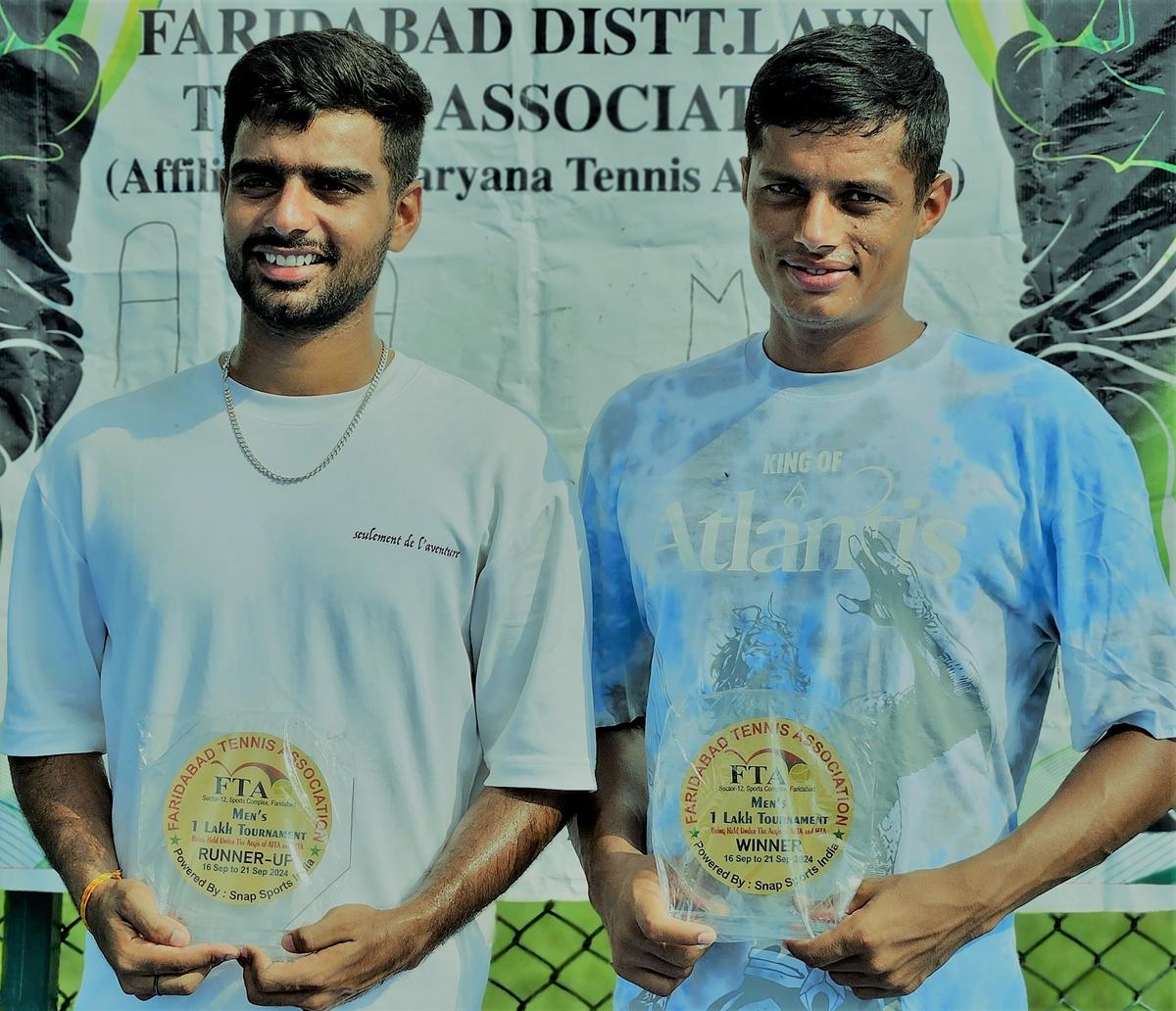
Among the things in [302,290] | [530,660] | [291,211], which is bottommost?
[530,660]

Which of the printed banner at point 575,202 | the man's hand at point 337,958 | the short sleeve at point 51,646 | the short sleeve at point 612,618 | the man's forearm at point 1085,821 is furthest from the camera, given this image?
the printed banner at point 575,202

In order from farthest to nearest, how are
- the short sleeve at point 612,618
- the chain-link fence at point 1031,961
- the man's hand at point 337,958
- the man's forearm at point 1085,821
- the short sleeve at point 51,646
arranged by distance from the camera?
1. the chain-link fence at point 1031,961
2. the short sleeve at point 612,618
3. the short sleeve at point 51,646
4. the man's forearm at point 1085,821
5. the man's hand at point 337,958

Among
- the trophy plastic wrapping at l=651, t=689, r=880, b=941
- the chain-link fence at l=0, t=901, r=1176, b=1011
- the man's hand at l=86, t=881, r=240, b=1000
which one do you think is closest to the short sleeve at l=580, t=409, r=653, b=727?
the trophy plastic wrapping at l=651, t=689, r=880, b=941

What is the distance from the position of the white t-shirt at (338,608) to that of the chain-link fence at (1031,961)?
885mm

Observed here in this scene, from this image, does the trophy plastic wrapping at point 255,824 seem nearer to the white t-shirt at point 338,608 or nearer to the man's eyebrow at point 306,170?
the white t-shirt at point 338,608

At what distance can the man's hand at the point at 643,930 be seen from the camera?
1954mm

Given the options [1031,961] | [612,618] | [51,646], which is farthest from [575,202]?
[1031,961]

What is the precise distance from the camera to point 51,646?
213 cm

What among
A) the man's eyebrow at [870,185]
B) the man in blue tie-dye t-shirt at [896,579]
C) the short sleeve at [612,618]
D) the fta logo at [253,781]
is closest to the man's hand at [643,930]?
the man in blue tie-dye t-shirt at [896,579]

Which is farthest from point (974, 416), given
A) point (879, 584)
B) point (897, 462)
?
point (879, 584)

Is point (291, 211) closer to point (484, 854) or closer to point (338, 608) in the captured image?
point (338, 608)

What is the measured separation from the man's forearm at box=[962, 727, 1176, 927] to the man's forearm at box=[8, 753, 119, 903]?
1197 mm

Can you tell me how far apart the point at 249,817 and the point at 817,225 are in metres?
1.10

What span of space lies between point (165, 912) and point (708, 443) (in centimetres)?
100
